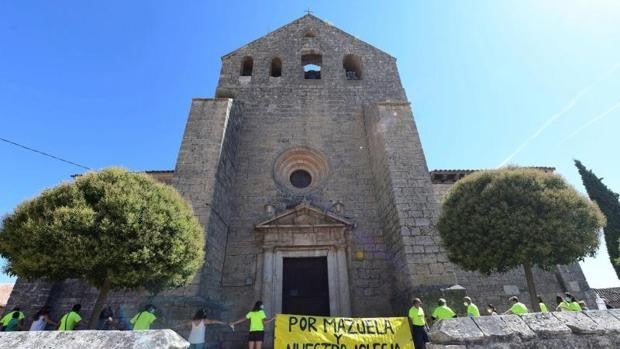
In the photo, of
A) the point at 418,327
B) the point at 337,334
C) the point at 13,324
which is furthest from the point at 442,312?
the point at 13,324

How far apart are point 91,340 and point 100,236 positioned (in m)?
3.17

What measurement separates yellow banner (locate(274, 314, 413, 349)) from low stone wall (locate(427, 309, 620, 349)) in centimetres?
257

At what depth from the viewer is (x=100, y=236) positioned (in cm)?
516

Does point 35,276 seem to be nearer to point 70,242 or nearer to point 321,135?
point 70,242

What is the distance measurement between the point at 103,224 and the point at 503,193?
7279 mm

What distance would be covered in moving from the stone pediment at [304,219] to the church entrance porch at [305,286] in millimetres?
980

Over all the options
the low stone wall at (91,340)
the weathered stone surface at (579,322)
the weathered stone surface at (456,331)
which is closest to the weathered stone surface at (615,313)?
the weathered stone surface at (579,322)

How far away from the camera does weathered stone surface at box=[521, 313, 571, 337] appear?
3.06m

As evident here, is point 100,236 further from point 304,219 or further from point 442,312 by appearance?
point 442,312

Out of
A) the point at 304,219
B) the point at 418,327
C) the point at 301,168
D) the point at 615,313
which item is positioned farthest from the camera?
the point at 301,168

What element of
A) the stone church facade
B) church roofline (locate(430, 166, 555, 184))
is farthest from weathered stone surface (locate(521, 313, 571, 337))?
church roofline (locate(430, 166, 555, 184))

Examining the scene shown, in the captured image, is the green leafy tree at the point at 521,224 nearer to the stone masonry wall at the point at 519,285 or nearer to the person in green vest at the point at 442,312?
the person in green vest at the point at 442,312

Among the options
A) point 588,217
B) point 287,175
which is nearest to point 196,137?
point 287,175

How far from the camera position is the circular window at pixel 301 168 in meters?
10.8
